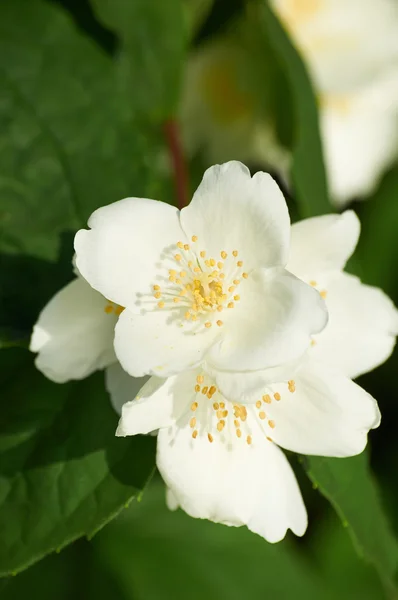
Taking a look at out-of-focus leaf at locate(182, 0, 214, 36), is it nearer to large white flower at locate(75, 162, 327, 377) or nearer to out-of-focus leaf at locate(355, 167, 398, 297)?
→ out-of-focus leaf at locate(355, 167, 398, 297)

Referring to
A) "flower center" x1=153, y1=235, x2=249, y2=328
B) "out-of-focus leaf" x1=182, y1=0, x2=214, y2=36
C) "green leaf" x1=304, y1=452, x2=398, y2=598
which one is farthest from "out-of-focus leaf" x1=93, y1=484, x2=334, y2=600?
"out-of-focus leaf" x1=182, y1=0, x2=214, y2=36

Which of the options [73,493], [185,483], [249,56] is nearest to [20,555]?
[73,493]

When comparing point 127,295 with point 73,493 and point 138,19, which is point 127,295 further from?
point 138,19

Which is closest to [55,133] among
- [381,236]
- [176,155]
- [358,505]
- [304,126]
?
[176,155]

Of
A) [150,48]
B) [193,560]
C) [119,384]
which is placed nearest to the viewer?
[119,384]

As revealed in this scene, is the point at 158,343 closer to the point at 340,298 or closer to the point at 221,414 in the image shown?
the point at 221,414
